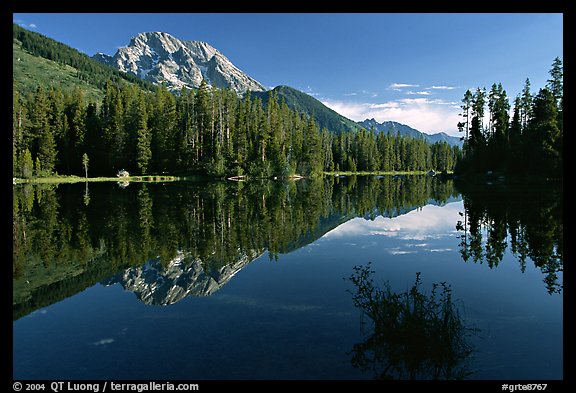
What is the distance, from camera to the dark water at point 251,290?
25.2ft

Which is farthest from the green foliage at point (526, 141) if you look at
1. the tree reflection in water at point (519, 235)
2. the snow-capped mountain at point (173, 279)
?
the snow-capped mountain at point (173, 279)

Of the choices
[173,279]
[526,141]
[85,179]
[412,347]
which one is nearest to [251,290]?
[173,279]

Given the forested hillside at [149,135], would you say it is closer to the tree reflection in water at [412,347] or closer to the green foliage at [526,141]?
the green foliage at [526,141]

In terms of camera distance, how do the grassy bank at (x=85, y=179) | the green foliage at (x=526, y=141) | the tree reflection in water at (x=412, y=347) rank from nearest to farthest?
the tree reflection in water at (x=412, y=347) < the green foliage at (x=526, y=141) < the grassy bank at (x=85, y=179)

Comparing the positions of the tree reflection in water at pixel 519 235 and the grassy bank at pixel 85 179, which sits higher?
the grassy bank at pixel 85 179

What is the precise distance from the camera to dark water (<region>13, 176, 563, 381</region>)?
302 inches

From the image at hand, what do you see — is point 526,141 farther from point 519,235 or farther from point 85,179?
point 85,179

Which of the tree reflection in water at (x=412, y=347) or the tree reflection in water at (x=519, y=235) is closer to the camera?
the tree reflection in water at (x=412, y=347)

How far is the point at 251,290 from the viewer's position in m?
12.8

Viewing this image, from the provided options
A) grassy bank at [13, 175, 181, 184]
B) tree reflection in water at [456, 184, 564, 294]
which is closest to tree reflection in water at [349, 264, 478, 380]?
tree reflection in water at [456, 184, 564, 294]

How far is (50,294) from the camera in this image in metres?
12.2

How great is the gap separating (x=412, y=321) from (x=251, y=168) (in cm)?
8139
